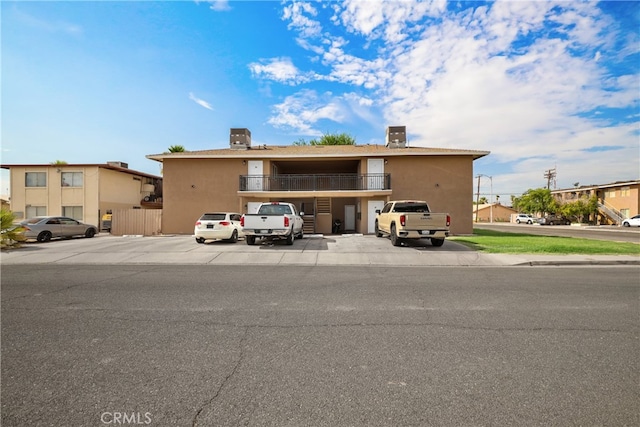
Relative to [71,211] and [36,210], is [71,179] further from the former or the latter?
[36,210]

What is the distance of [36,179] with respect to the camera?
27.2 m

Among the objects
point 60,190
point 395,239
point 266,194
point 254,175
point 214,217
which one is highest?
point 254,175

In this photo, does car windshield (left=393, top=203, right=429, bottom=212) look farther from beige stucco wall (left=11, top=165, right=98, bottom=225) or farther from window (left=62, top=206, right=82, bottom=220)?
window (left=62, top=206, right=82, bottom=220)

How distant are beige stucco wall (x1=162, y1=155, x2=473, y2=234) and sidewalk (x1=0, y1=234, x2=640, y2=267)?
24.3 feet

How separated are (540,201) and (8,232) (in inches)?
2710

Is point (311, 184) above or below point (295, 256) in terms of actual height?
above

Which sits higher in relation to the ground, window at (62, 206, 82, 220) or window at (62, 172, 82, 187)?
window at (62, 172, 82, 187)

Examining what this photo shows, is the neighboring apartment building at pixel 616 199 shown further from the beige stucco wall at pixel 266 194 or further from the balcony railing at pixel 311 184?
the balcony railing at pixel 311 184

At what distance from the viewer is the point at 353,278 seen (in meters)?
8.13

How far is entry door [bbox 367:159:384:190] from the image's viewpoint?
21.5 meters

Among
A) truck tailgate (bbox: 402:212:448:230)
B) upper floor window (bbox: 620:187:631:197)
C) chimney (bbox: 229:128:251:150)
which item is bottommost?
truck tailgate (bbox: 402:212:448:230)

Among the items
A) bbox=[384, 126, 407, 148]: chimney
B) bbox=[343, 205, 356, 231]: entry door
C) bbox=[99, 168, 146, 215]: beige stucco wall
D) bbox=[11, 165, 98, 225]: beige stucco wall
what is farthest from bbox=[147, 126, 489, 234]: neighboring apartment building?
bbox=[11, 165, 98, 225]: beige stucco wall

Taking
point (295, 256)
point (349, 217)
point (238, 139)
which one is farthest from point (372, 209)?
point (238, 139)

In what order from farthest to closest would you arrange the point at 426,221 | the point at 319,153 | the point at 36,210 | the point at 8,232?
the point at 36,210, the point at 319,153, the point at 8,232, the point at 426,221
